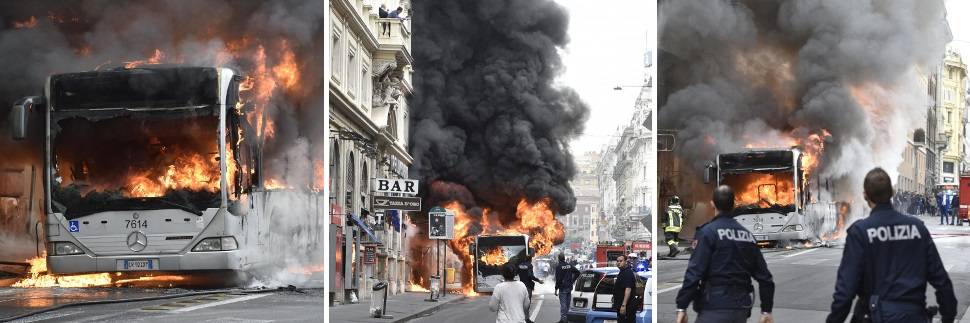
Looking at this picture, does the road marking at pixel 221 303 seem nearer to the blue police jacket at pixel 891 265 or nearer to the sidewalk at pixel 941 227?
the sidewalk at pixel 941 227

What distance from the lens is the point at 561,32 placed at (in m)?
11.3

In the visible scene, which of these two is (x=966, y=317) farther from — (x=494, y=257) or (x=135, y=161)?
(x=135, y=161)

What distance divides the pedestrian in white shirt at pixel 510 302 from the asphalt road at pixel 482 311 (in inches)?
97.4

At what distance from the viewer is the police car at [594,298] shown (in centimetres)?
1112

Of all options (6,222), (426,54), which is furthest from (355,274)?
(6,222)

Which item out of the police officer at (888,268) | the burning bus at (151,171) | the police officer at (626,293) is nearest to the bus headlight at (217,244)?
the burning bus at (151,171)

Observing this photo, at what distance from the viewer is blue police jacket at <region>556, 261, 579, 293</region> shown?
11.4 metres

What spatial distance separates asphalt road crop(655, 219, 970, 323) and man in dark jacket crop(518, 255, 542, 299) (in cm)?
277

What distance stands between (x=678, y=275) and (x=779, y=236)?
795 mm

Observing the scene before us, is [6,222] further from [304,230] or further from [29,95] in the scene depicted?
[304,230]

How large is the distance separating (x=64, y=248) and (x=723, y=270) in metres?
6.70

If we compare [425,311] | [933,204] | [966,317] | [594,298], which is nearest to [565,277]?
[594,298]

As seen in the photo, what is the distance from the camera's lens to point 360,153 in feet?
33.7

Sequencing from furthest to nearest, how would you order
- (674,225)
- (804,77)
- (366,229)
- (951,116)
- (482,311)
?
(482,311)
(366,229)
(674,225)
(804,77)
(951,116)
